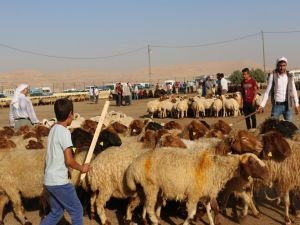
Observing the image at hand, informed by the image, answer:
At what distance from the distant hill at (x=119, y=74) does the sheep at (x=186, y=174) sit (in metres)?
121

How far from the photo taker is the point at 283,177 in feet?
22.4

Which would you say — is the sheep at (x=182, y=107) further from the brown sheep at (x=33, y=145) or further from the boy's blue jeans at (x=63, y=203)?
the boy's blue jeans at (x=63, y=203)

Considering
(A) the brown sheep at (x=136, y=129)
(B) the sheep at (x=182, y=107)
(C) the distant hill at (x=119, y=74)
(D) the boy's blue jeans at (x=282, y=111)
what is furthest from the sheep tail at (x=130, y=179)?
(C) the distant hill at (x=119, y=74)

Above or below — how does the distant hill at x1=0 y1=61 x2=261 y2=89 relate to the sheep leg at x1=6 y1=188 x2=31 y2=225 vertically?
above

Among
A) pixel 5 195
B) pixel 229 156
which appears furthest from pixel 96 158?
pixel 229 156

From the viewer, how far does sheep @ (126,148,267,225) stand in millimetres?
6219

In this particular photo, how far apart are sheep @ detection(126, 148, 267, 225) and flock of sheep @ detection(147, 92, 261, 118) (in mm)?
17023

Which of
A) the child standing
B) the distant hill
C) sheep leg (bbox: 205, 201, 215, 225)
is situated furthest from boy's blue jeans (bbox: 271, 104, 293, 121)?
the distant hill

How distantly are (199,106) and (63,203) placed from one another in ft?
63.5

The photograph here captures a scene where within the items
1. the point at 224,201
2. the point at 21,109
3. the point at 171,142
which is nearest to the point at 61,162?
the point at 171,142

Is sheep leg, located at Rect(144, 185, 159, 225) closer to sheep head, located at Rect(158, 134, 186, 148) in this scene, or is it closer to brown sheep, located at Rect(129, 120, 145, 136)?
sheep head, located at Rect(158, 134, 186, 148)

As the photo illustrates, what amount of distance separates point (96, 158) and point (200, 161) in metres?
1.65

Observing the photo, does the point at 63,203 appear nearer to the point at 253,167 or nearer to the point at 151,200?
the point at 151,200

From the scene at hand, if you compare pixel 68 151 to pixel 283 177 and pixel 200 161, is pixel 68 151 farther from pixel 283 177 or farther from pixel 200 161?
pixel 283 177
